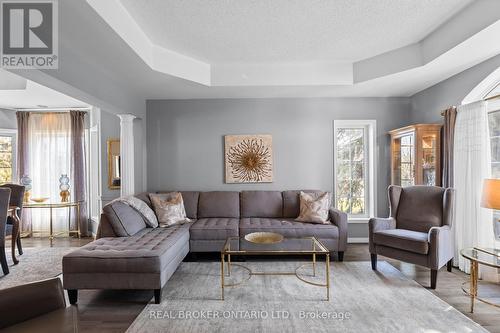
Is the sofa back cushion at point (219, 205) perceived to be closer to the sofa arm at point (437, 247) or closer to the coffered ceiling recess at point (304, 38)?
the coffered ceiling recess at point (304, 38)

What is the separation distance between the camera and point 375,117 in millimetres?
4402

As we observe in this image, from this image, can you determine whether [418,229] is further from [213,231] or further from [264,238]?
[213,231]

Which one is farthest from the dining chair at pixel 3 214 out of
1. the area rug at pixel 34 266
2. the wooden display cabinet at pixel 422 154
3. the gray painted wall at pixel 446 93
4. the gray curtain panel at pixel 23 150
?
the gray painted wall at pixel 446 93

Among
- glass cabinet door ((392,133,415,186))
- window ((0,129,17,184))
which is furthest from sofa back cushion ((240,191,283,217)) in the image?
window ((0,129,17,184))

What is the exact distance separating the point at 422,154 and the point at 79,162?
5.87 m

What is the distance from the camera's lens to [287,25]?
264cm

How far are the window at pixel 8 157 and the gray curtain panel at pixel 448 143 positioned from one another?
734 centimetres

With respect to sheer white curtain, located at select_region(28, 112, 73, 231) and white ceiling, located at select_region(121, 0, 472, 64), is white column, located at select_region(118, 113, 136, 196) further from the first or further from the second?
sheer white curtain, located at select_region(28, 112, 73, 231)

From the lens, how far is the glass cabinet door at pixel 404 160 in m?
3.75

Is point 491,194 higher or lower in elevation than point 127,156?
lower

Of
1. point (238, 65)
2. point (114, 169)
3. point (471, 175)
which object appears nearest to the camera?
point (471, 175)

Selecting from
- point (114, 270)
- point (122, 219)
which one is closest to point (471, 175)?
point (114, 270)

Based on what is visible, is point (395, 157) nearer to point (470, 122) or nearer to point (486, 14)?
point (470, 122)

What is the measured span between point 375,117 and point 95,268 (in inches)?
177
